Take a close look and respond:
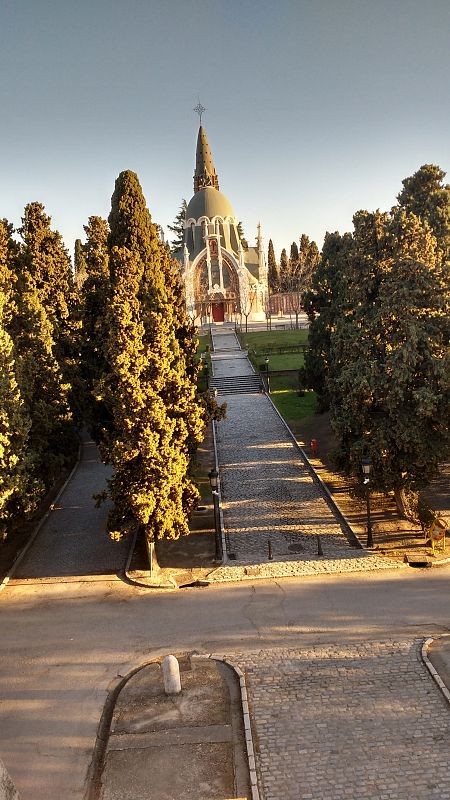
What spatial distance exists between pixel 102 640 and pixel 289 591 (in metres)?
5.18

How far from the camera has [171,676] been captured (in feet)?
36.0

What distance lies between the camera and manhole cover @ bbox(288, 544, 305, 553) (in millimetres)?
16734

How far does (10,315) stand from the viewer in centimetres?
1917

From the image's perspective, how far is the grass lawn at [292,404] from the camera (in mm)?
31344

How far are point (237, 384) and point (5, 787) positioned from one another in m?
31.3

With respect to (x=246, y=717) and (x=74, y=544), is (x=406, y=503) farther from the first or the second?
(x=74, y=544)

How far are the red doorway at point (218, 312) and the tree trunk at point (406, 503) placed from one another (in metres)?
54.9

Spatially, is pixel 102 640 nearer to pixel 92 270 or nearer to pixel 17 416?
pixel 17 416

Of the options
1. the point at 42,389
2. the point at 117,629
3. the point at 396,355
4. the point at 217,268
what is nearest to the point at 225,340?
the point at 217,268

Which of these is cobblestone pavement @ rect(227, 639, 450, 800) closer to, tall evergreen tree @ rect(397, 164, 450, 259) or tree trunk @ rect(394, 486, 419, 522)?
tree trunk @ rect(394, 486, 419, 522)

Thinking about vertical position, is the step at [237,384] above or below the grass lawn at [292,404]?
above

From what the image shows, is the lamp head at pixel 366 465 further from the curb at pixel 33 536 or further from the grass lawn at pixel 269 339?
the grass lawn at pixel 269 339

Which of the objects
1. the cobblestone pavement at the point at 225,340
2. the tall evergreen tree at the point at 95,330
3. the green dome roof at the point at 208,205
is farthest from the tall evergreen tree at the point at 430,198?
the green dome roof at the point at 208,205

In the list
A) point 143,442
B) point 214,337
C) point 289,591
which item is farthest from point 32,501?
point 214,337
